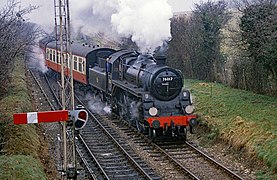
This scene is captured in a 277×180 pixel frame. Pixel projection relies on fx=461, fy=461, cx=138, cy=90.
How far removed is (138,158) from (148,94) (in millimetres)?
2722

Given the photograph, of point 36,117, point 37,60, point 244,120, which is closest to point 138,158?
point 244,120

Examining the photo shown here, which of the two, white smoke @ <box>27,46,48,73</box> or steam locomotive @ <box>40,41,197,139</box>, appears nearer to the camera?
steam locomotive @ <box>40,41,197,139</box>

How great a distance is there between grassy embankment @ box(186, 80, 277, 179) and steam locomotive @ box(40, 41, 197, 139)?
1.12m

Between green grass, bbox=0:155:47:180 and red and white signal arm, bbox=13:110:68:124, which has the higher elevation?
red and white signal arm, bbox=13:110:68:124

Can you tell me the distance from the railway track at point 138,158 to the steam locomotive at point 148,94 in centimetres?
69

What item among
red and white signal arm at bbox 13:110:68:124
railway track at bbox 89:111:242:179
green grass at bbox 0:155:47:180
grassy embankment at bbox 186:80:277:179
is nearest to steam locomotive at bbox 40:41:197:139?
railway track at bbox 89:111:242:179

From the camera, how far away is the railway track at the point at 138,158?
39.8 ft

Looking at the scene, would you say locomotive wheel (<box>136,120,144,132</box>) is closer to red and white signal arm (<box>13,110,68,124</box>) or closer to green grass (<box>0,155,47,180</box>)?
green grass (<box>0,155,47,180</box>)

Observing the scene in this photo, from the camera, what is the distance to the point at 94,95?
24.6m

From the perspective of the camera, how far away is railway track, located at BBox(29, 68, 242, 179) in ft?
39.8

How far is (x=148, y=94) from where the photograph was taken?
15.6m

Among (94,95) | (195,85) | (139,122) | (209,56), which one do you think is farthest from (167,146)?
(209,56)

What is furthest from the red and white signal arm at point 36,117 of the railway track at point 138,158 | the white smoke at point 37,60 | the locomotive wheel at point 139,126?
the white smoke at point 37,60

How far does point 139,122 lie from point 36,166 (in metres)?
7.03
